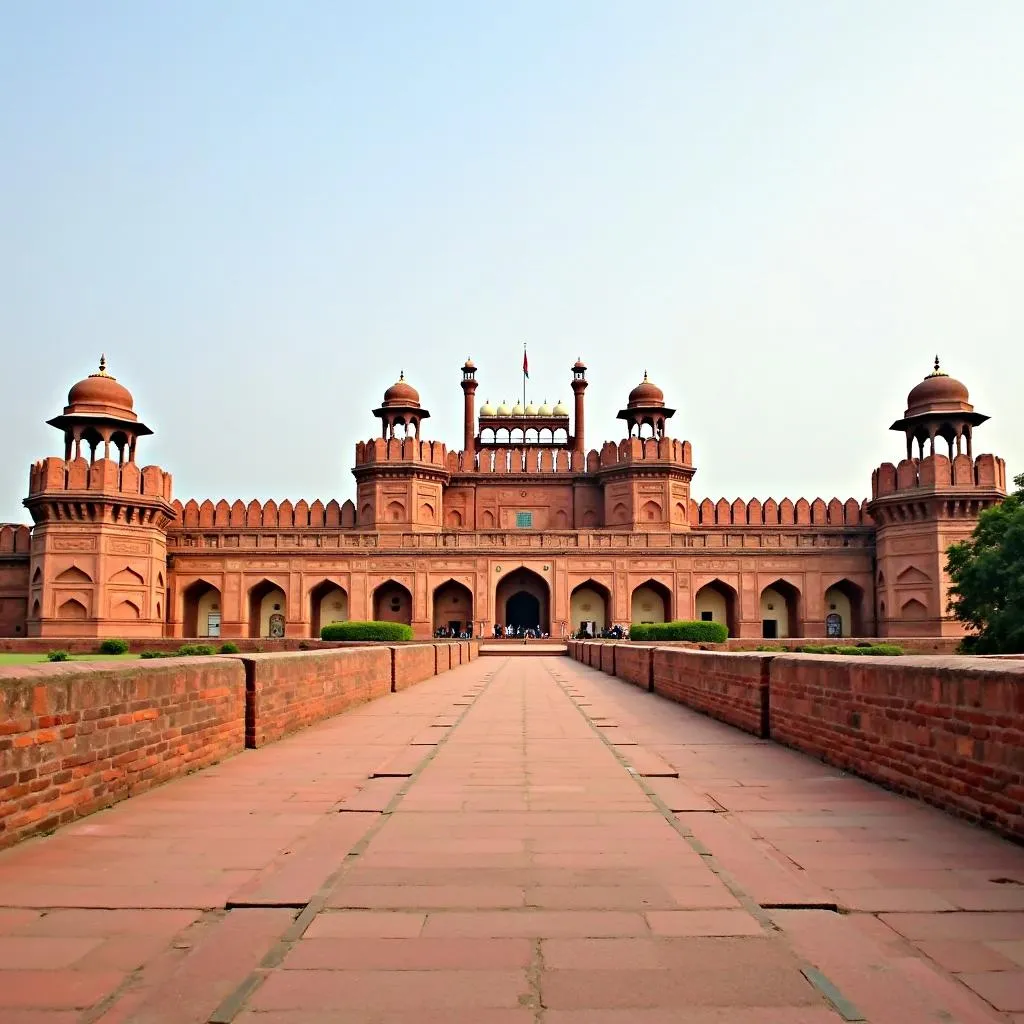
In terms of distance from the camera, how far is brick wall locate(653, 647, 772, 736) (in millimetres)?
7152

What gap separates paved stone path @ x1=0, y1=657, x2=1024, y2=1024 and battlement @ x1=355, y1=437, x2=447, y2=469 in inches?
1065

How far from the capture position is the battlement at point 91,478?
28078mm

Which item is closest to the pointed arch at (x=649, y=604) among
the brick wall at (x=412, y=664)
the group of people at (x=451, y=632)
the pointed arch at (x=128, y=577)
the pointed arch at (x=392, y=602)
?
the group of people at (x=451, y=632)

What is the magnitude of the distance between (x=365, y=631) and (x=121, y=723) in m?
19.5

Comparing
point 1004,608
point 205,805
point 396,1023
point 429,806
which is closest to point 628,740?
point 429,806

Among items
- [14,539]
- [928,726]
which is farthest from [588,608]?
[928,726]

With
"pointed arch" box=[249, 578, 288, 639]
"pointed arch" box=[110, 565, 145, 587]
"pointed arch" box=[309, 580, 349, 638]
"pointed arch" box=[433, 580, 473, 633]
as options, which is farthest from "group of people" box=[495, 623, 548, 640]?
"pointed arch" box=[110, 565, 145, 587]

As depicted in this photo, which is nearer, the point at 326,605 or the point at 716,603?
the point at 716,603

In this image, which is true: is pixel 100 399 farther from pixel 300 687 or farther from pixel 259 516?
pixel 300 687

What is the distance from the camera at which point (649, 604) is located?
30.7m

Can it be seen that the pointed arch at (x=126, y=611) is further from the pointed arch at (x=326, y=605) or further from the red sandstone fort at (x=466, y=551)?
the pointed arch at (x=326, y=605)

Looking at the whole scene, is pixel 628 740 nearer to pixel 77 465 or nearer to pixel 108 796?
pixel 108 796

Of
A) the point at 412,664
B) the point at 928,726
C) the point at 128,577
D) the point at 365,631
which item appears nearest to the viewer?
the point at 928,726

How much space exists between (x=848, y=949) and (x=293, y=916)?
143 centimetres
